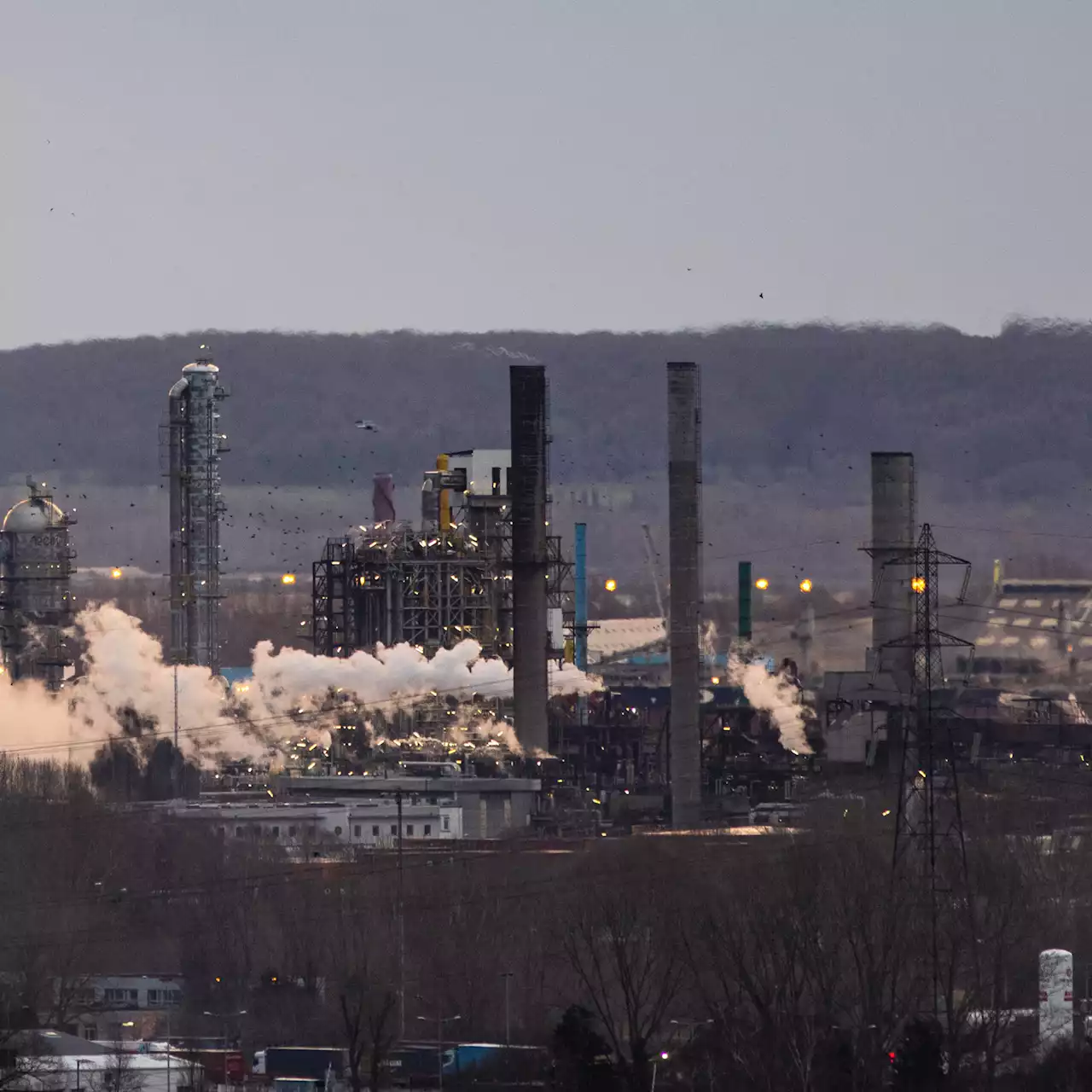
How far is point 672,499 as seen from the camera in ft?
292

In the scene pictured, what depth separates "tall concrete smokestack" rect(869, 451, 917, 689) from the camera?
9506cm

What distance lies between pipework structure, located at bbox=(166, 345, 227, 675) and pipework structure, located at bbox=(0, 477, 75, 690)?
3.43 meters

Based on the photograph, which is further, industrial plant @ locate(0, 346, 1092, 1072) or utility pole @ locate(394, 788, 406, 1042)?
industrial plant @ locate(0, 346, 1092, 1072)

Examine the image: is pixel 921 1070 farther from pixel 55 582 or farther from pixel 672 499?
pixel 55 582

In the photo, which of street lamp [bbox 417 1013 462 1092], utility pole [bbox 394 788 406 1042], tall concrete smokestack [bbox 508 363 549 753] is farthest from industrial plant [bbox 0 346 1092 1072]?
street lamp [bbox 417 1013 462 1092]

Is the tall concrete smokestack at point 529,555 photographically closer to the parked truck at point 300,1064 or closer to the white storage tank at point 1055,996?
the white storage tank at point 1055,996

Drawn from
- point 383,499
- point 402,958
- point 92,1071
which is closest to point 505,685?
point 383,499

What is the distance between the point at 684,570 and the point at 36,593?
67.4ft

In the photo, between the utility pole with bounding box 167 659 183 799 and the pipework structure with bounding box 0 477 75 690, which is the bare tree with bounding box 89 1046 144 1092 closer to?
the utility pole with bounding box 167 659 183 799

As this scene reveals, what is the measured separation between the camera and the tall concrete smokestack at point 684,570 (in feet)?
287

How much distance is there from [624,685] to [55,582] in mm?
22946

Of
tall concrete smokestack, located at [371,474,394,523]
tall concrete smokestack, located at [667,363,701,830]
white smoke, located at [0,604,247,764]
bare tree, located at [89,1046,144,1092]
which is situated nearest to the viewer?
bare tree, located at [89,1046,144,1092]


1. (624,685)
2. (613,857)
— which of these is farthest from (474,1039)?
(624,685)

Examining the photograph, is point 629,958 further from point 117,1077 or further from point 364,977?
point 117,1077
